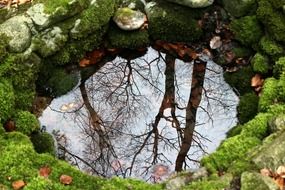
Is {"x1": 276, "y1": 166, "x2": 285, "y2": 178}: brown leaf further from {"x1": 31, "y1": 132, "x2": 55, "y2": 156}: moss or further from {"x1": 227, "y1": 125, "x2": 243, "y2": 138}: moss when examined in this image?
{"x1": 31, "y1": 132, "x2": 55, "y2": 156}: moss

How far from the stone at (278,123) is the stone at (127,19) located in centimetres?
365

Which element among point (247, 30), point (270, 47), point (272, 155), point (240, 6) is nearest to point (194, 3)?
point (240, 6)

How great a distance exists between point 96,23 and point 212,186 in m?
4.26

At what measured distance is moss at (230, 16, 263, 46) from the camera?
30.7ft

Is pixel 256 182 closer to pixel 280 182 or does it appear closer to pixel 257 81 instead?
pixel 280 182

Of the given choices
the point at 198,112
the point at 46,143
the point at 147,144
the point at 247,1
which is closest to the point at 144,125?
the point at 147,144

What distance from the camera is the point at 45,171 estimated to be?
264 inches

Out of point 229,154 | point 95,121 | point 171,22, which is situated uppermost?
point 171,22

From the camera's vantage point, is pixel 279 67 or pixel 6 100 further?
pixel 279 67

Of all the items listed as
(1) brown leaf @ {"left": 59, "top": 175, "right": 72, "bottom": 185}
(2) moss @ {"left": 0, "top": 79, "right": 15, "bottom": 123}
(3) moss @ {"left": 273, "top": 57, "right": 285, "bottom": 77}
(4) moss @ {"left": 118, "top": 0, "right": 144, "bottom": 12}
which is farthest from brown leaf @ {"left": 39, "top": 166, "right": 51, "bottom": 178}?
(4) moss @ {"left": 118, "top": 0, "right": 144, "bottom": 12}

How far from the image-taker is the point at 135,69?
31.3ft

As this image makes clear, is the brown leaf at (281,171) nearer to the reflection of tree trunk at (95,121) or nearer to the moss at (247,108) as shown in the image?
the moss at (247,108)

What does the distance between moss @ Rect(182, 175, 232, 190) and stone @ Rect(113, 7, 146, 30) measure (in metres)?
4.09

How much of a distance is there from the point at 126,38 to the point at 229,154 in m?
3.74
